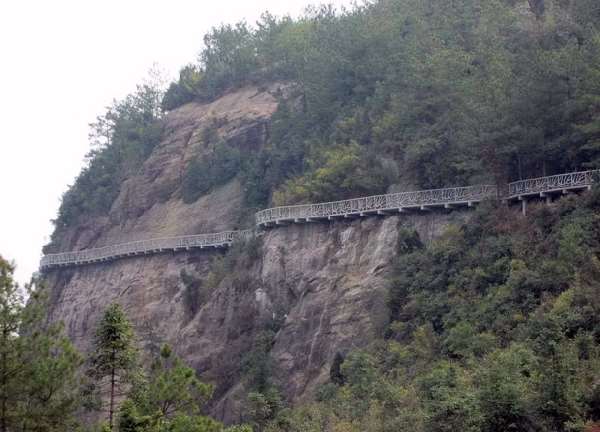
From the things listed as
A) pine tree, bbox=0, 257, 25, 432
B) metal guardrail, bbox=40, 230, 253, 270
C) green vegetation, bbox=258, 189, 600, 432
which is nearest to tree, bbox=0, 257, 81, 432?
pine tree, bbox=0, 257, 25, 432

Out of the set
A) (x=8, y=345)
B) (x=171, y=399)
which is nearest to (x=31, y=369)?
(x=8, y=345)

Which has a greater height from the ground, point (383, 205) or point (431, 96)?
point (431, 96)

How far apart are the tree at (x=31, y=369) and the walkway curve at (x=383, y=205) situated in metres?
23.0

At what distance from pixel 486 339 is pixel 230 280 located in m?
23.6

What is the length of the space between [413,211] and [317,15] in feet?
117

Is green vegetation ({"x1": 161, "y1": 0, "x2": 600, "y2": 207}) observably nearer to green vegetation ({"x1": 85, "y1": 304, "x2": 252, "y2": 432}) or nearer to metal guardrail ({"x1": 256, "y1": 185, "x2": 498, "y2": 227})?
metal guardrail ({"x1": 256, "y1": 185, "x2": 498, "y2": 227})

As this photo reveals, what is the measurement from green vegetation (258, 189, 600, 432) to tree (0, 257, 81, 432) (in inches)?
459

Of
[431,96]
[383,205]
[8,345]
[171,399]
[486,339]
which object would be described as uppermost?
[431,96]

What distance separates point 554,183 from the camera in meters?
43.2

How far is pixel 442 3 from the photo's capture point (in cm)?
6625

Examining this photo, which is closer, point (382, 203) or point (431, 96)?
point (382, 203)

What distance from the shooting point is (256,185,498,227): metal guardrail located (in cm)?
4720

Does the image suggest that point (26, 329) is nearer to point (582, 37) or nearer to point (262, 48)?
point (582, 37)

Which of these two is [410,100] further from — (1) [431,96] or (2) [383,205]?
(2) [383,205]
